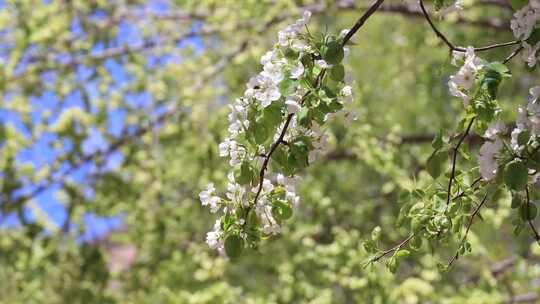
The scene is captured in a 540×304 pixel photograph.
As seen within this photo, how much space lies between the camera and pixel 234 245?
110 cm

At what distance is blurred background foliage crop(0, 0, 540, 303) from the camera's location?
9.74 ft

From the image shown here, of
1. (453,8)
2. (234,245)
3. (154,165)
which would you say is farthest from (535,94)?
(154,165)

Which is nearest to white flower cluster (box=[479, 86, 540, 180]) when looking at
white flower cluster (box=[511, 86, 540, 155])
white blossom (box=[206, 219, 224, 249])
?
white flower cluster (box=[511, 86, 540, 155])

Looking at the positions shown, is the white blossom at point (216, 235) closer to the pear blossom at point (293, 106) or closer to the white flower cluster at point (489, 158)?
the pear blossom at point (293, 106)

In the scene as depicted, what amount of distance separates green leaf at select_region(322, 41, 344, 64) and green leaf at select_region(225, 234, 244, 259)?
0.32 meters

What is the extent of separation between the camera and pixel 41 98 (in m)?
3.47

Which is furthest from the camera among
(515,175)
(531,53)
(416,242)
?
(416,242)

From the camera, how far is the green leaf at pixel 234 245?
1.10m

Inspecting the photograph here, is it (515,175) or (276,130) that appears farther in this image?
(276,130)

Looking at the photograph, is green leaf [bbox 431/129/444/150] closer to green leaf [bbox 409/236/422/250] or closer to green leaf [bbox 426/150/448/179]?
green leaf [bbox 426/150/448/179]

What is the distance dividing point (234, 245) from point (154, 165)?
236 cm

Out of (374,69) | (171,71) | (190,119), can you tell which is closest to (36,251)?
(190,119)

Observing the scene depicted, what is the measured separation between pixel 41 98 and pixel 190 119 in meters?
0.83

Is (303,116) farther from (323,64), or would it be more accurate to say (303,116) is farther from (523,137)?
(523,137)
